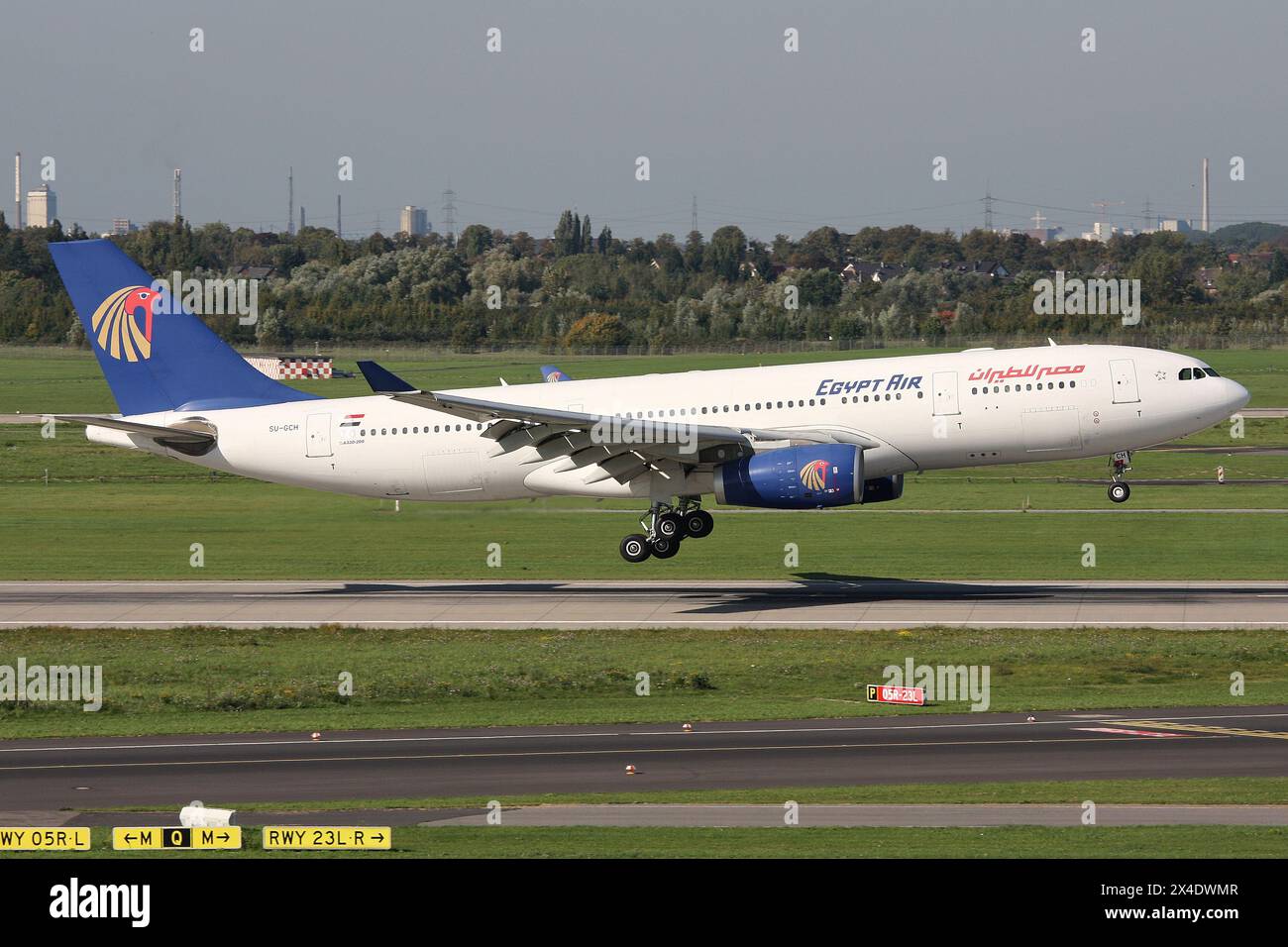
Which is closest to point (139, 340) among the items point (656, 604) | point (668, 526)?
point (668, 526)

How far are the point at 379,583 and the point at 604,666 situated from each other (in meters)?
17.8

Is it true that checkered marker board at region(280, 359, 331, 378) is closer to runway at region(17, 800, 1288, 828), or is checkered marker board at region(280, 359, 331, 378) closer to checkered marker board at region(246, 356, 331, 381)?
checkered marker board at region(246, 356, 331, 381)

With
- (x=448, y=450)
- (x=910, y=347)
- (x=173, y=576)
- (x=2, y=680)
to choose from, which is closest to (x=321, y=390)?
(x=910, y=347)

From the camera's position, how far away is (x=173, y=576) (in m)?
57.8

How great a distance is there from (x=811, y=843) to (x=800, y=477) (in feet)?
75.6

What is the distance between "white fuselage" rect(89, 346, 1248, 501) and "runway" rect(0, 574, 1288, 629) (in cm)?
368

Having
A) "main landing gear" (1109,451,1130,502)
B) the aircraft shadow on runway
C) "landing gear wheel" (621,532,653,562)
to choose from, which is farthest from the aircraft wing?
"main landing gear" (1109,451,1130,502)

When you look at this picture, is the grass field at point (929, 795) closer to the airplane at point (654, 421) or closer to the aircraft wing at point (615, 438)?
the airplane at point (654, 421)

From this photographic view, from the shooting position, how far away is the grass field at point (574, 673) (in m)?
35.9

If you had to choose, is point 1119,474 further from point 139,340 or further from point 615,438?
point 139,340

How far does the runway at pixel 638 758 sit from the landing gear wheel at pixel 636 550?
54.9 ft

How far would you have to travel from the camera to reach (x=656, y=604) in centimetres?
5038

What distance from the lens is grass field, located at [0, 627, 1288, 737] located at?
35875 mm
